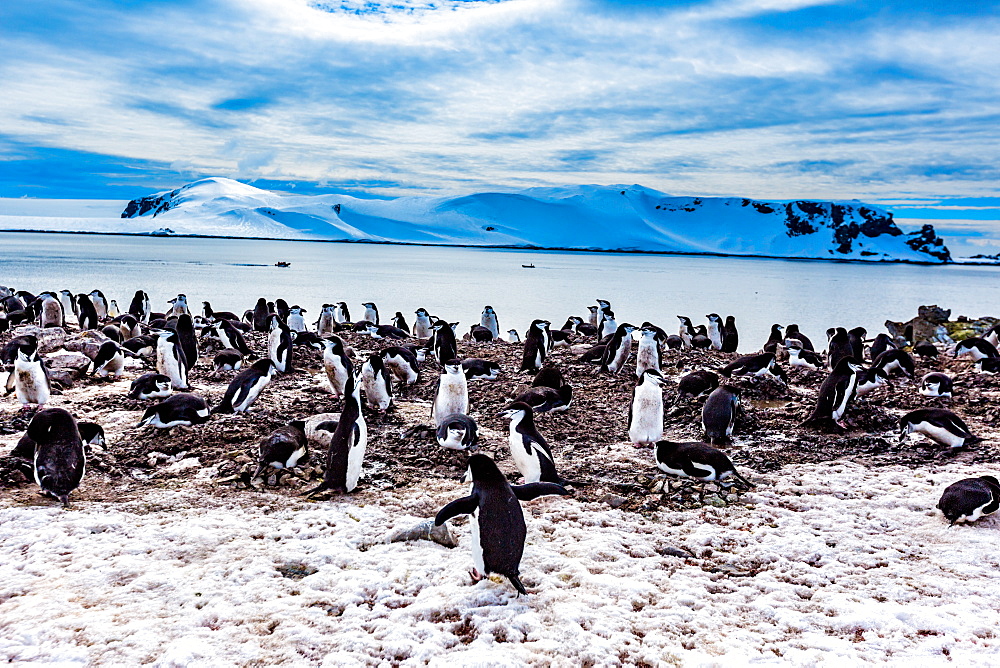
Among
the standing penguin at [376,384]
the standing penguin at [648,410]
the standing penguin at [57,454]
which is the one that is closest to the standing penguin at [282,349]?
the standing penguin at [376,384]

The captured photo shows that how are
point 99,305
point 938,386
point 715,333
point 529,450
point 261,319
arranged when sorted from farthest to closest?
1. point 99,305
2. point 715,333
3. point 261,319
4. point 938,386
5. point 529,450

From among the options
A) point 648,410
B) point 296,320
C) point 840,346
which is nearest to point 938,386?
point 840,346

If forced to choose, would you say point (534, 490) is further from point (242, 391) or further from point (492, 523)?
point (242, 391)

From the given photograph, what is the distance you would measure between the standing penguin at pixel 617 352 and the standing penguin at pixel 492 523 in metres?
7.01

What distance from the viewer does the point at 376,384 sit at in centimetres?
855

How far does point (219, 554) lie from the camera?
4770 millimetres

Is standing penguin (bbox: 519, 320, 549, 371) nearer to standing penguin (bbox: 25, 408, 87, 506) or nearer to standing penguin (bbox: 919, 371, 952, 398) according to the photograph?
standing penguin (bbox: 919, 371, 952, 398)

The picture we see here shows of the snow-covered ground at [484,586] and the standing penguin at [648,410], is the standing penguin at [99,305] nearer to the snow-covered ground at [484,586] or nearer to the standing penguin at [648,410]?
the snow-covered ground at [484,586]

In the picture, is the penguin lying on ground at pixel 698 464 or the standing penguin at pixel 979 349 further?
the standing penguin at pixel 979 349

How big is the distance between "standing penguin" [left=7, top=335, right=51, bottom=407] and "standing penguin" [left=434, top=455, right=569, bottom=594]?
6.41 metres

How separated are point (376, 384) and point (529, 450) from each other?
298 centimetres

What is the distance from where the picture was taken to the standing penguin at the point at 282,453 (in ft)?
20.6

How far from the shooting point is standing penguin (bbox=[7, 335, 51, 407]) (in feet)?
27.1

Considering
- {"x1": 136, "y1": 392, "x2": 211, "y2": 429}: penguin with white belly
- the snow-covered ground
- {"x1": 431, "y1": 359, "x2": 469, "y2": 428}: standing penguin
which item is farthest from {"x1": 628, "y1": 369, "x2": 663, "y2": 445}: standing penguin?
{"x1": 136, "y1": 392, "x2": 211, "y2": 429}: penguin with white belly
